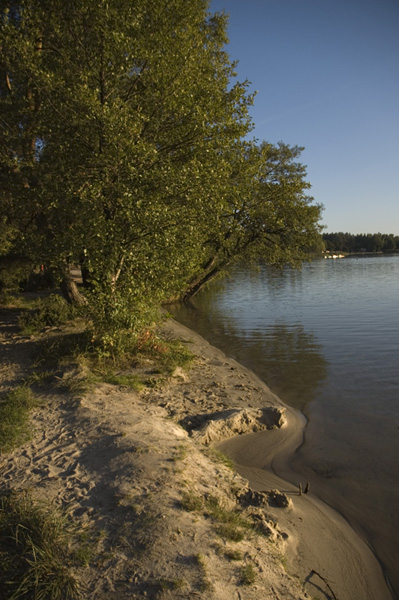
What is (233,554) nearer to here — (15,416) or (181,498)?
(181,498)

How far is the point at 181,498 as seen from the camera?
4.53 meters

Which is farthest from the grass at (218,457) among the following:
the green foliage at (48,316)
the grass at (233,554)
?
the green foliage at (48,316)

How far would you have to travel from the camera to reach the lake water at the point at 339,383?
18.1ft

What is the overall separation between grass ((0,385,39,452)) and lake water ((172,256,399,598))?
159 inches

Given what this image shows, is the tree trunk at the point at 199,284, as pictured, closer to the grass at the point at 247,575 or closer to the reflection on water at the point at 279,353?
the reflection on water at the point at 279,353

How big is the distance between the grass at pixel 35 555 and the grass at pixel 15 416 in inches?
64.0

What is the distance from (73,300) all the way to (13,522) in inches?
413

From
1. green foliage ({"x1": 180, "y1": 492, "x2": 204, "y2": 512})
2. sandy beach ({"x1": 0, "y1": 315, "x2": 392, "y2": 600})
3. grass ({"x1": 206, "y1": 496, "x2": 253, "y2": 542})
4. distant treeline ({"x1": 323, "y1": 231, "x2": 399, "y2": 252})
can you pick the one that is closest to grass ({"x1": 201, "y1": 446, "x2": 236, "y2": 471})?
sandy beach ({"x1": 0, "y1": 315, "x2": 392, "y2": 600})

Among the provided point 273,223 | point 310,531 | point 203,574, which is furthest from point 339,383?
point 273,223

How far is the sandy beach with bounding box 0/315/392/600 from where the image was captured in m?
3.52

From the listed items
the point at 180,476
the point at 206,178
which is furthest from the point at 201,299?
the point at 180,476

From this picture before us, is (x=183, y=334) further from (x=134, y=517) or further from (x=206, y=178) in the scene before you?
(x=134, y=517)

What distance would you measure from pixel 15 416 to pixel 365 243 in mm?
164280

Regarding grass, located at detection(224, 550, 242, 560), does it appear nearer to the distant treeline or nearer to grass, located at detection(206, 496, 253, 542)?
grass, located at detection(206, 496, 253, 542)
